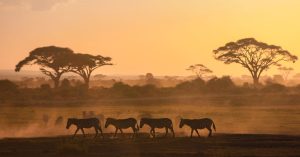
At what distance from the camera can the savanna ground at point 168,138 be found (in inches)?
909

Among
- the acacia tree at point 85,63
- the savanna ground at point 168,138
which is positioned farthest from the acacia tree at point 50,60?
the savanna ground at point 168,138

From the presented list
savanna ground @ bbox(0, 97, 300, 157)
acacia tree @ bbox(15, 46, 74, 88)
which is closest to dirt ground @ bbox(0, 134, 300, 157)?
savanna ground @ bbox(0, 97, 300, 157)

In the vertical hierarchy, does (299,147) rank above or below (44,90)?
below

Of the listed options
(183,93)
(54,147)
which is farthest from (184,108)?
(54,147)

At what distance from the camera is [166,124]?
30.9 meters

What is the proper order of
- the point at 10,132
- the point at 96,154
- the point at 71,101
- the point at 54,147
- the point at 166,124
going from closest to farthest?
1. the point at 96,154
2. the point at 54,147
3. the point at 166,124
4. the point at 10,132
5. the point at 71,101

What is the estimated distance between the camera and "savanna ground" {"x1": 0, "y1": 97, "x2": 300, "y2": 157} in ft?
75.8

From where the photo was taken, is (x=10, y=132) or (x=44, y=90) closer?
(x=10, y=132)

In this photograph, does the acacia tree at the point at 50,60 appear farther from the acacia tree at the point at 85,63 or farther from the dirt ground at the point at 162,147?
the dirt ground at the point at 162,147

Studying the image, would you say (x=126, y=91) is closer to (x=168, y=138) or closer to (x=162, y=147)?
(x=168, y=138)

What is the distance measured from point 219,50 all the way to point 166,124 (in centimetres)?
5401

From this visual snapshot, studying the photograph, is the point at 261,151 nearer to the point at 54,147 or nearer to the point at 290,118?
the point at 54,147

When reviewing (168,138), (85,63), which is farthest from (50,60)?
(168,138)

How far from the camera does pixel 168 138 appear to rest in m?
28.5
